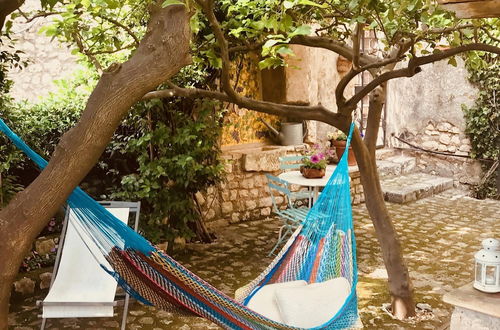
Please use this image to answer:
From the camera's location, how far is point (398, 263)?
3.63 meters

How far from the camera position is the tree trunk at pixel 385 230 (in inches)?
143

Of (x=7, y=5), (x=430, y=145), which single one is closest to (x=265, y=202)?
(x=430, y=145)

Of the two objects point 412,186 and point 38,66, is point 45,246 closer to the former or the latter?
point 38,66

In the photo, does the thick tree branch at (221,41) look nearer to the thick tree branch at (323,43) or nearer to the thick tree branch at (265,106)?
the thick tree branch at (265,106)

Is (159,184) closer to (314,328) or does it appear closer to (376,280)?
(376,280)

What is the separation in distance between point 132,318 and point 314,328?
4.90 ft

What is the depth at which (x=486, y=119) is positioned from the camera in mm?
7406

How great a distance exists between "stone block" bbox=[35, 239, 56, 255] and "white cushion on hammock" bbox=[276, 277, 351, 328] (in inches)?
83.9

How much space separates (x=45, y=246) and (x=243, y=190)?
237cm

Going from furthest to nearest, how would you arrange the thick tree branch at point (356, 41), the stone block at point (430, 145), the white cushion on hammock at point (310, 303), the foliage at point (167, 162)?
the stone block at point (430, 145) → the foliage at point (167, 162) → the thick tree branch at point (356, 41) → the white cushion on hammock at point (310, 303)

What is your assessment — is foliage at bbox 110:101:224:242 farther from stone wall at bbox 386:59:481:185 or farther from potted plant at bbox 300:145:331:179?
stone wall at bbox 386:59:481:185

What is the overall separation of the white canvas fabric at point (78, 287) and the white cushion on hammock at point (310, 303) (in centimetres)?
95

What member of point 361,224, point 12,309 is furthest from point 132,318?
point 361,224

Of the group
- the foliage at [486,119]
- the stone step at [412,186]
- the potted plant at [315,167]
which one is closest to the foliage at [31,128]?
the potted plant at [315,167]
